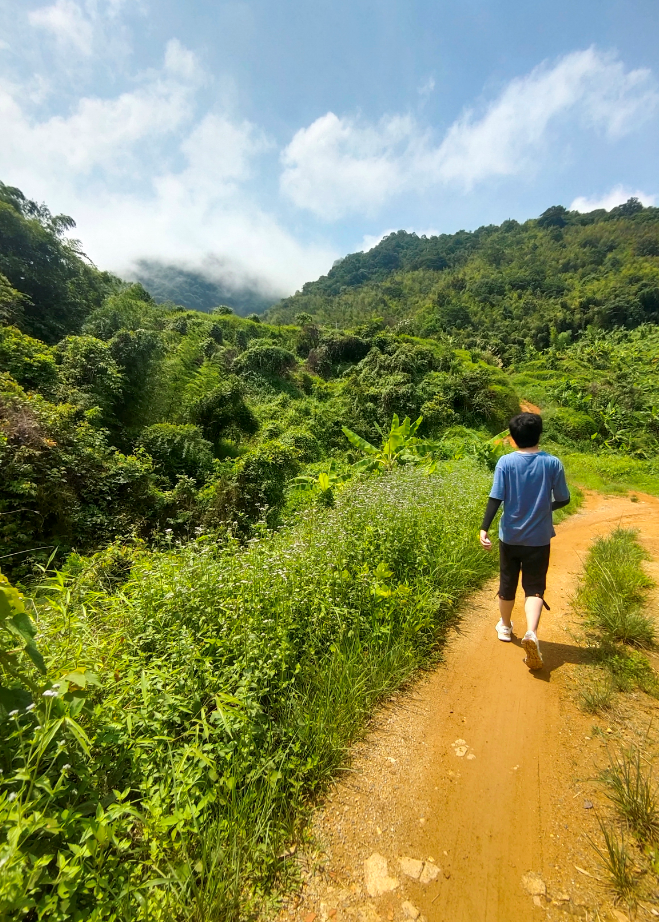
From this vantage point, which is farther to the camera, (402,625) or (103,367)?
(103,367)

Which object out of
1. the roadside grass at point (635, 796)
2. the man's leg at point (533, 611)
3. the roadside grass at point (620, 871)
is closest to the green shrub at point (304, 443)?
the man's leg at point (533, 611)

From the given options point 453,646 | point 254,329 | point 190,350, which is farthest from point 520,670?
point 254,329

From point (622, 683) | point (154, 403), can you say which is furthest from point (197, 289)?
point (622, 683)

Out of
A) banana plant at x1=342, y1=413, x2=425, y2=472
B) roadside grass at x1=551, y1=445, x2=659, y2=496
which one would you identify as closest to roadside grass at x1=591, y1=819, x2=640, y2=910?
banana plant at x1=342, y1=413, x2=425, y2=472

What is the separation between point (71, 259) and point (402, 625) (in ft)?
79.4

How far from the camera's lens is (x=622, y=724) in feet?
7.82

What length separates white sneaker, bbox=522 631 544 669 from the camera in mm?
2838

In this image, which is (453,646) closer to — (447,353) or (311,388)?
(311,388)

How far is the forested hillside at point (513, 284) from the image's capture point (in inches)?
1716

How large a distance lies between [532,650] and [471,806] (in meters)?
1.20

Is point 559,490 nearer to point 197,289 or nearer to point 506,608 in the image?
point 506,608

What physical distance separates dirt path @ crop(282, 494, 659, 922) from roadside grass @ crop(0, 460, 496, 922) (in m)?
0.20

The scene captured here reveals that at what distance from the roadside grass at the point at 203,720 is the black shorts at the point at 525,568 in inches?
29.0

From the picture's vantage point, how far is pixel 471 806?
204cm
